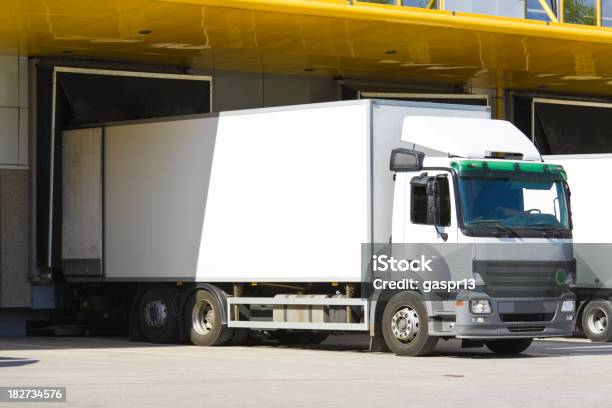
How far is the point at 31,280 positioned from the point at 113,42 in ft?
14.5

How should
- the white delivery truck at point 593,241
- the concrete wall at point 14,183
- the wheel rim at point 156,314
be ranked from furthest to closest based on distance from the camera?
the concrete wall at point 14,183, the white delivery truck at point 593,241, the wheel rim at point 156,314

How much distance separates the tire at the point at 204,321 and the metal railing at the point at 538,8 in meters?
5.33

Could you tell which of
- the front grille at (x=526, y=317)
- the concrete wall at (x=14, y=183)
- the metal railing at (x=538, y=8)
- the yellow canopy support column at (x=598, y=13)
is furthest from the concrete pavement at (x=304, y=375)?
the yellow canopy support column at (x=598, y=13)

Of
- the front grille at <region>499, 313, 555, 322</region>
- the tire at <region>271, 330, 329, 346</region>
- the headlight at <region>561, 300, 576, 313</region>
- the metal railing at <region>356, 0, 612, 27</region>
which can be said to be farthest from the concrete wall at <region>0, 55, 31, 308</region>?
the headlight at <region>561, 300, 576, 313</region>

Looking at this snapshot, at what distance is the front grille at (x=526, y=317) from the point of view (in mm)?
18438

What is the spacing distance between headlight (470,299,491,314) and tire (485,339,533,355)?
1646mm

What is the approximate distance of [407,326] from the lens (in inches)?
740

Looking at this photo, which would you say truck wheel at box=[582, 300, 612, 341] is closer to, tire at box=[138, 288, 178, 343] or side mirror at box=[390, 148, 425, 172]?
side mirror at box=[390, 148, 425, 172]

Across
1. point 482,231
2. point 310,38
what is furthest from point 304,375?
point 310,38

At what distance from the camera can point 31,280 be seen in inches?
982

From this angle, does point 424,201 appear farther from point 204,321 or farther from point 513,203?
point 204,321

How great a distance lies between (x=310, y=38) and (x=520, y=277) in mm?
7610

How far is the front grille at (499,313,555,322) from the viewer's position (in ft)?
60.5

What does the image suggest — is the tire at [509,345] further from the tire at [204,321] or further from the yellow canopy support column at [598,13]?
the yellow canopy support column at [598,13]
